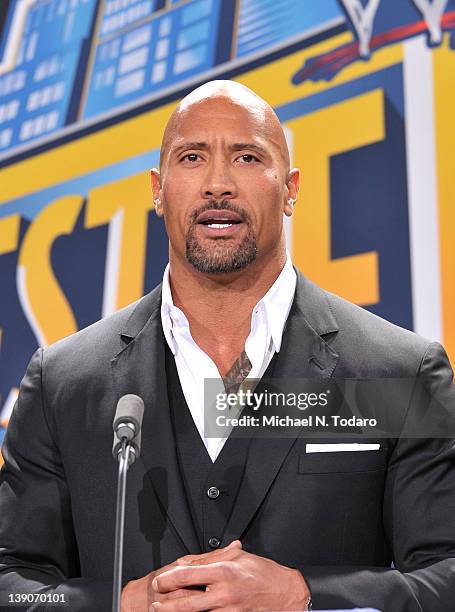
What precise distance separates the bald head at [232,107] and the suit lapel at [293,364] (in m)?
0.34

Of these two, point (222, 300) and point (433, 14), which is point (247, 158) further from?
point (433, 14)

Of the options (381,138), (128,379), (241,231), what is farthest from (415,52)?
(128,379)

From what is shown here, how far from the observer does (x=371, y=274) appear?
7.95 ft

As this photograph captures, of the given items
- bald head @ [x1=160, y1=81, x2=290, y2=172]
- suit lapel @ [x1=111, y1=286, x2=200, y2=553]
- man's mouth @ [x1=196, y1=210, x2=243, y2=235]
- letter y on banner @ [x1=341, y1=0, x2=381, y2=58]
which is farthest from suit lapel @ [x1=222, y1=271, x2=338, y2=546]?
letter y on banner @ [x1=341, y1=0, x2=381, y2=58]

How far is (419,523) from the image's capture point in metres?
1.64

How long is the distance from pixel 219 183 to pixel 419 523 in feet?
2.73

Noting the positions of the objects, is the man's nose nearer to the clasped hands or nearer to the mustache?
the mustache

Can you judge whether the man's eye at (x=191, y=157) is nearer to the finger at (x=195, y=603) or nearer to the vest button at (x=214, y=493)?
the vest button at (x=214, y=493)

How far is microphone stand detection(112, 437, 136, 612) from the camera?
1237 mm

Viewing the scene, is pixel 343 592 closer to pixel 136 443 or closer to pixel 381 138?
pixel 136 443

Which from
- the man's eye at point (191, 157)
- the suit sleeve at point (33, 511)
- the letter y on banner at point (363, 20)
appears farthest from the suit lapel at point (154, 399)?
the letter y on banner at point (363, 20)

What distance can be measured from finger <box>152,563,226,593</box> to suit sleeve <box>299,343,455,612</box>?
19 centimetres

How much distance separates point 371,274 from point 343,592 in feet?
3.66

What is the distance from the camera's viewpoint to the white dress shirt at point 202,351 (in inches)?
70.7
